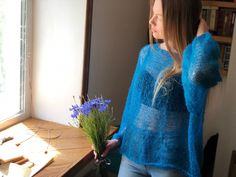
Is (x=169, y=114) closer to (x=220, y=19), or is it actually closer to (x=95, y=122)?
(x=95, y=122)

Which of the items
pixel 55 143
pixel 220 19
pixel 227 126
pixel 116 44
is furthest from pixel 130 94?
pixel 220 19

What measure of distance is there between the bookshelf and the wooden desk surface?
1.14m

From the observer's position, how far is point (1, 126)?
1.72m

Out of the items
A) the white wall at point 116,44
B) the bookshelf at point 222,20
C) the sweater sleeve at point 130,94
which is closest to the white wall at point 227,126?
the bookshelf at point 222,20

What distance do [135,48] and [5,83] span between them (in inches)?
44.6

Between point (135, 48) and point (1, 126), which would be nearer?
point (1, 126)

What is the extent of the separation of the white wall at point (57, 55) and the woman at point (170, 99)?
548mm

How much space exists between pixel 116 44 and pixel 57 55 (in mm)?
545

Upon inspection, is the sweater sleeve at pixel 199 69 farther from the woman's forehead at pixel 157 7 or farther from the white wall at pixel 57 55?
the white wall at pixel 57 55

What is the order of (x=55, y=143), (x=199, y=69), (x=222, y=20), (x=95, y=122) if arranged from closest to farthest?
(x=199, y=69)
(x=95, y=122)
(x=55, y=143)
(x=222, y=20)

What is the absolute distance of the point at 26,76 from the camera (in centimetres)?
184

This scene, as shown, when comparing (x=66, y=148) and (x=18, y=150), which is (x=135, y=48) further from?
(x=18, y=150)

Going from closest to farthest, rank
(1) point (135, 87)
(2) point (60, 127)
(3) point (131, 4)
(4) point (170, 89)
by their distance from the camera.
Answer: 1. (4) point (170, 89)
2. (1) point (135, 87)
3. (2) point (60, 127)
4. (3) point (131, 4)

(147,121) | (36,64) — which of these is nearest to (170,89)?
(147,121)
